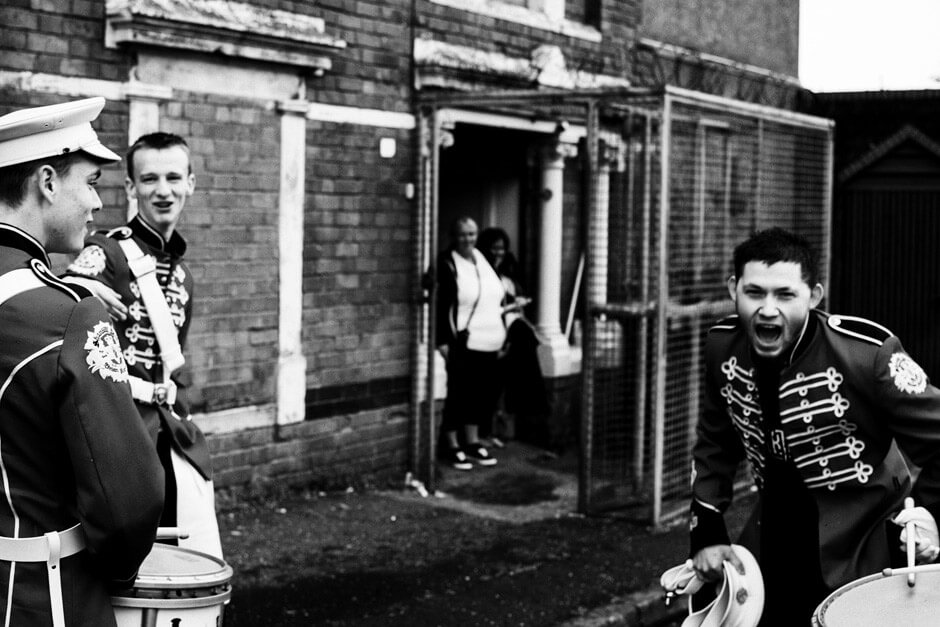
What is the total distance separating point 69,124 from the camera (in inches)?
120

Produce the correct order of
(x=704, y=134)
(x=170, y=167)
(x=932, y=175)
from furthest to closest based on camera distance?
(x=932, y=175) < (x=704, y=134) < (x=170, y=167)

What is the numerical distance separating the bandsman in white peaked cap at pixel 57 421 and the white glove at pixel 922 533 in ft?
6.88

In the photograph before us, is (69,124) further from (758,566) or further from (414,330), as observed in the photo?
(414,330)

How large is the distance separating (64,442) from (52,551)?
0.23 metres

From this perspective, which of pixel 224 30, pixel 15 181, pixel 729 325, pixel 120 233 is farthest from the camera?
pixel 224 30

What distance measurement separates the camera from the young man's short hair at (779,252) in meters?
4.16

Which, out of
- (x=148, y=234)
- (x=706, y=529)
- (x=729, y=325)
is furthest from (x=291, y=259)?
(x=706, y=529)

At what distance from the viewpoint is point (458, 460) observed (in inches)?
405

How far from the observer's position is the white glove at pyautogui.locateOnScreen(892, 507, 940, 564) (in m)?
3.86

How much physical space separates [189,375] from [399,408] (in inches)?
80.1

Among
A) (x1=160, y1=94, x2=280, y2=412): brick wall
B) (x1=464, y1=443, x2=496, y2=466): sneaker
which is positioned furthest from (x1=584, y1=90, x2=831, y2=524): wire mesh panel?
(x1=160, y1=94, x2=280, y2=412): brick wall

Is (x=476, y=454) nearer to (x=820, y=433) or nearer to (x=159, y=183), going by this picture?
(x=159, y=183)

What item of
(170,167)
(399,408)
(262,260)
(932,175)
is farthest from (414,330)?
(932,175)

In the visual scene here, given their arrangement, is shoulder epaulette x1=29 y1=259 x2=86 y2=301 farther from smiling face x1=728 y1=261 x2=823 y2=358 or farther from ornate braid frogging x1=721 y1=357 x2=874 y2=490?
ornate braid frogging x1=721 y1=357 x2=874 y2=490
